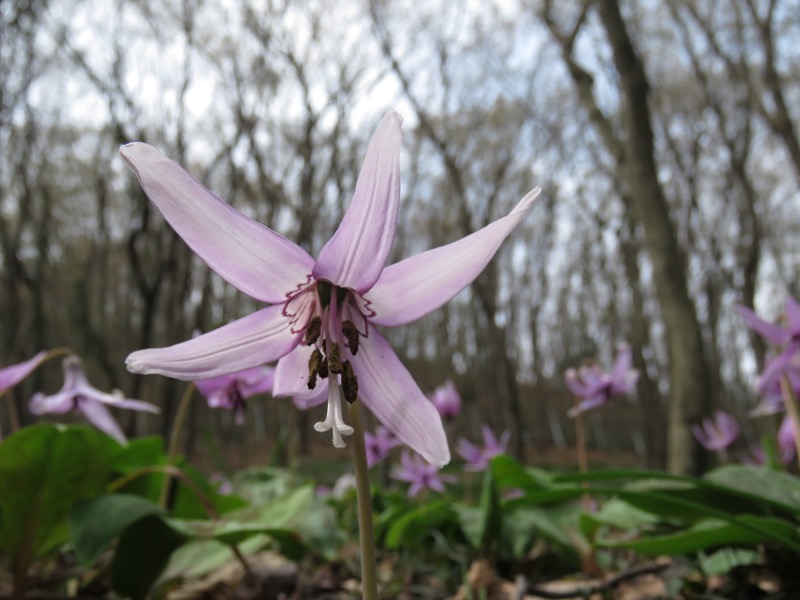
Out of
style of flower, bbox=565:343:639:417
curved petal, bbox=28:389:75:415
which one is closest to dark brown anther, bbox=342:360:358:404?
curved petal, bbox=28:389:75:415

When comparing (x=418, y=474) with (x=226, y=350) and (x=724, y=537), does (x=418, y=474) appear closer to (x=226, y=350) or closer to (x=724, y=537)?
(x=724, y=537)

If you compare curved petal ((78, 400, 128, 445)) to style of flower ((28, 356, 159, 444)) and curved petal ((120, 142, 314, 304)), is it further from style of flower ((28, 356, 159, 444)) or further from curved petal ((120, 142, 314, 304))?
curved petal ((120, 142, 314, 304))

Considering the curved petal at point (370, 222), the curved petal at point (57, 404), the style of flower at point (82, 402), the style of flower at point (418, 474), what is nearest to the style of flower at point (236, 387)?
the style of flower at point (82, 402)

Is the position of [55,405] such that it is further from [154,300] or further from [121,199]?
[121,199]

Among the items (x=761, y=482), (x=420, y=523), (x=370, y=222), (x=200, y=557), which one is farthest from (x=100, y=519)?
(x=761, y=482)

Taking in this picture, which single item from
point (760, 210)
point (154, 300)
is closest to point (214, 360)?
point (154, 300)

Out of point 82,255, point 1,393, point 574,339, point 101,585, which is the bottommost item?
point 101,585
